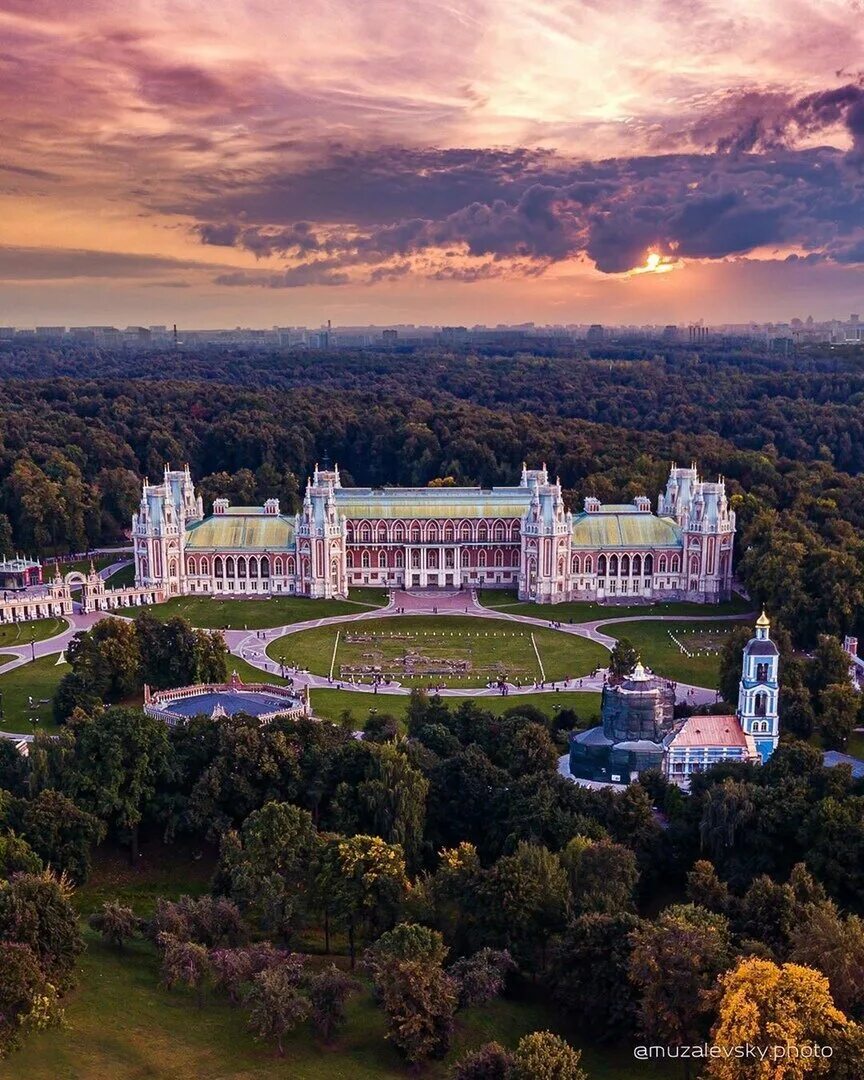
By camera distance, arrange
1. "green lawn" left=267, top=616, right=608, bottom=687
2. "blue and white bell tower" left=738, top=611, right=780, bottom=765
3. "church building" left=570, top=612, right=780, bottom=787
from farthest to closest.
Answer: "green lawn" left=267, top=616, right=608, bottom=687 < "blue and white bell tower" left=738, top=611, right=780, bottom=765 < "church building" left=570, top=612, right=780, bottom=787

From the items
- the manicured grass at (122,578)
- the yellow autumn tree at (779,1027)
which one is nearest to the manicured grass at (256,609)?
the manicured grass at (122,578)

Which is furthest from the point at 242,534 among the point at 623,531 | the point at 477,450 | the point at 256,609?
the point at 477,450

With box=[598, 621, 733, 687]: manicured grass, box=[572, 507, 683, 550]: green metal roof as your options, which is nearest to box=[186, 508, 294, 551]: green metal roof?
box=[572, 507, 683, 550]: green metal roof

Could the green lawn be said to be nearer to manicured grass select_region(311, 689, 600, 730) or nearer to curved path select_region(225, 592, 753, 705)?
curved path select_region(225, 592, 753, 705)

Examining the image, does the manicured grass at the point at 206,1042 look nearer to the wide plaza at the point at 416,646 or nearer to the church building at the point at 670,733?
the church building at the point at 670,733

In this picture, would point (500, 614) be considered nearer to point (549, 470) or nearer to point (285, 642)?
point (285, 642)

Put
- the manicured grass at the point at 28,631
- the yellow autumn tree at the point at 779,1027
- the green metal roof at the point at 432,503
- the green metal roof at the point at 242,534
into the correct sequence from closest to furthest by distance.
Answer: the yellow autumn tree at the point at 779,1027, the manicured grass at the point at 28,631, the green metal roof at the point at 242,534, the green metal roof at the point at 432,503

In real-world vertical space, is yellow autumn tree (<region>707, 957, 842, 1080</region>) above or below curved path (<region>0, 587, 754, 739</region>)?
above
